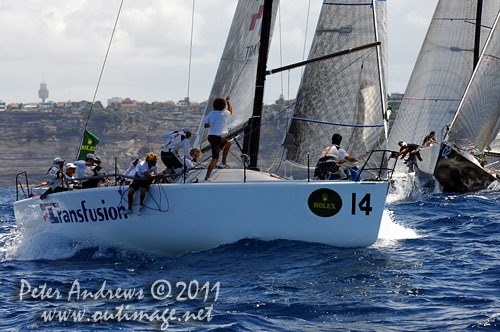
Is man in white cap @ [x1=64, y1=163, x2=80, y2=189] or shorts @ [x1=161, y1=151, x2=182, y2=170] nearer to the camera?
shorts @ [x1=161, y1=151, x2=182, y2=170]

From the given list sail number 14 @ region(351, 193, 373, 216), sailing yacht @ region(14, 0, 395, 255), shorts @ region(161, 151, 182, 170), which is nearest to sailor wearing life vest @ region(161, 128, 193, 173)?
shorts @ region(161, 151, 182, 170)

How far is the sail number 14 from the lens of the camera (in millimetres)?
8414

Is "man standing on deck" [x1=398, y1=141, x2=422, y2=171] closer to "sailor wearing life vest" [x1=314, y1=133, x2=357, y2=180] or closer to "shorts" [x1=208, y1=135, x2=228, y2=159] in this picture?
"sailor wearing life vest" [x1=314, y1=133, x2=357, y2=180]

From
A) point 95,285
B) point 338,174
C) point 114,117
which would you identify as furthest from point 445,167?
point 114,117

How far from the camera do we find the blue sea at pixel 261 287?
6.03 m

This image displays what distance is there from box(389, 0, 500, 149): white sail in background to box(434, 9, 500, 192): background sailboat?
3189 millimetres

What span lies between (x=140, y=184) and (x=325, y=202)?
2314 millimetres

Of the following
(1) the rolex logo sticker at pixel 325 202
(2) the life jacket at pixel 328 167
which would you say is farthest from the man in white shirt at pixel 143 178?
(2) the life jacket at pixel 328 167

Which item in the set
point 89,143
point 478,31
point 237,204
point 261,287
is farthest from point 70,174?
point 478,31

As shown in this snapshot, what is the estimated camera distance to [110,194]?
362 inches

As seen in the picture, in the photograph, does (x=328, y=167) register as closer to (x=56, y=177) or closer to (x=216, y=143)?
(x=216, y=143)

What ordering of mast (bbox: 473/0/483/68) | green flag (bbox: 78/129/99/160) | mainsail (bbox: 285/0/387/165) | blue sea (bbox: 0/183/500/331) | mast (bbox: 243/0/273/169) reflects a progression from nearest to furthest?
1. blue sea (bbox: 0/183/500/331)
2. mast (bbox: 243/0/273/169)
3. mainsail (bbox: 285/0/387/165)
4. green flag (bbox: 78/129/99/160)
5. mast (bbox: 473/0/483/68)

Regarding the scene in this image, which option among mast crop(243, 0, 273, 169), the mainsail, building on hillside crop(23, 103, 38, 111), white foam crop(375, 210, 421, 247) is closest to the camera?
white foam crop(375, 210, 421, 247)

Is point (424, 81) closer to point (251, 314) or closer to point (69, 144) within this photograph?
point (251, 314)
